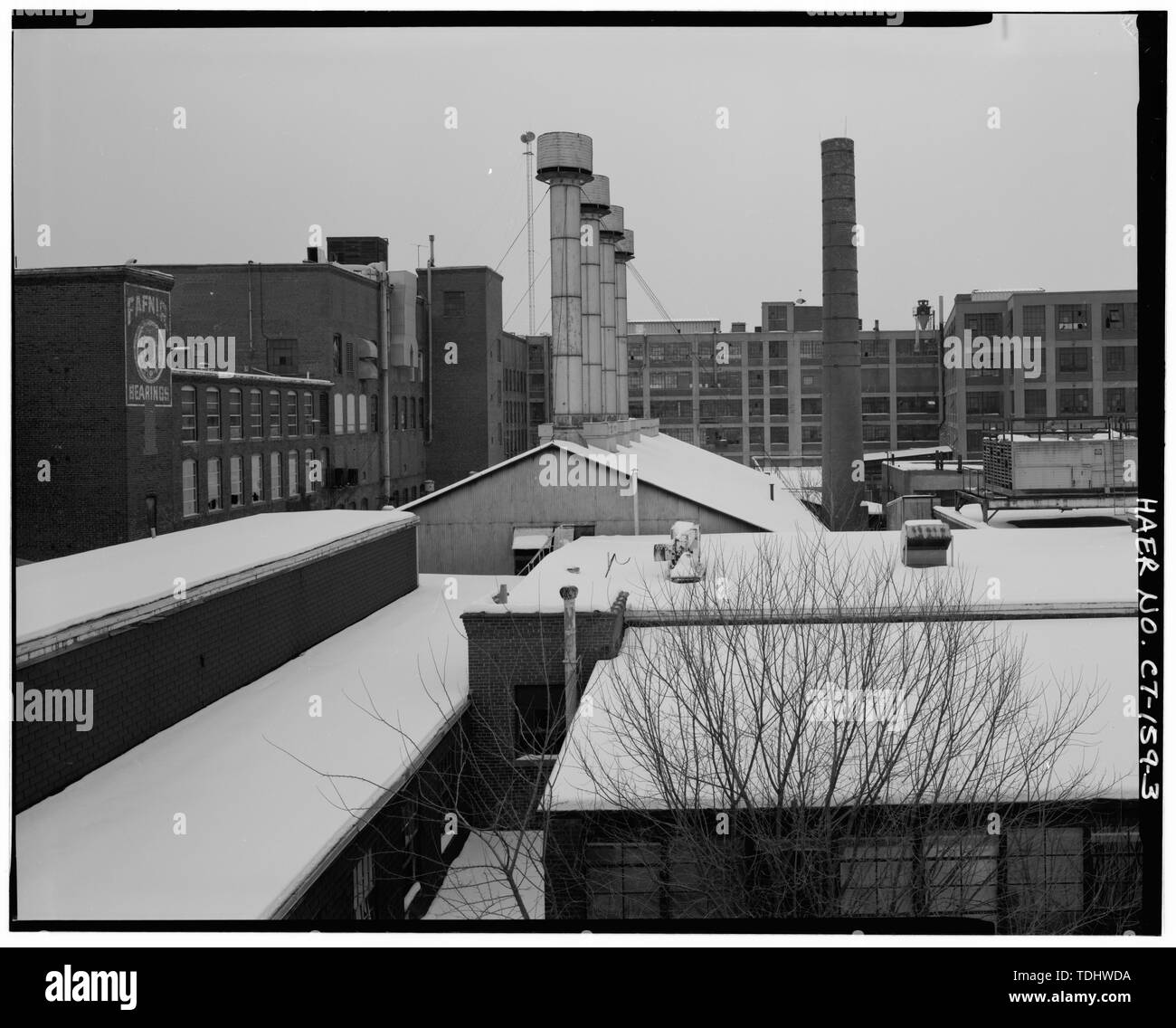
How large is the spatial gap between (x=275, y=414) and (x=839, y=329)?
17.9m

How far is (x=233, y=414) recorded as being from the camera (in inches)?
1385

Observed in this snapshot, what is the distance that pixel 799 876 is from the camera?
29.7 feet

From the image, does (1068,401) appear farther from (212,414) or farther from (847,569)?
(847,569)

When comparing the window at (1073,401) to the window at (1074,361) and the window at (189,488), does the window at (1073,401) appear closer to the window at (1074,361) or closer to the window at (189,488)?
the window at (1074,361)

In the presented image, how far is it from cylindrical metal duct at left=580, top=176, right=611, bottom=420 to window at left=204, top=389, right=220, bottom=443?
37.0 ft

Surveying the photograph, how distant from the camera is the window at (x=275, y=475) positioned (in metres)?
A: 37.4

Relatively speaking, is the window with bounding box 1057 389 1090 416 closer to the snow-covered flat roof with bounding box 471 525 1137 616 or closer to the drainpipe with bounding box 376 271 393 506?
the drainpipe with bounding box 376 271 393 506

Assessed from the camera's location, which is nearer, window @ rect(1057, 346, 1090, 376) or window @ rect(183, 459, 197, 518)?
window @ rect(183, 459, 197, 518)

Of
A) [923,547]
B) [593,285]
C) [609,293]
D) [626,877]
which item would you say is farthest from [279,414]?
[626,877]

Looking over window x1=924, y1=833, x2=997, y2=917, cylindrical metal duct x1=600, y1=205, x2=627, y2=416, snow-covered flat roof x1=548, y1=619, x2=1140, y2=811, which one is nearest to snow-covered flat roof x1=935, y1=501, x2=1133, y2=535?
snow-covered flat roof x1=548, y1=619, x2=1140, y2=811

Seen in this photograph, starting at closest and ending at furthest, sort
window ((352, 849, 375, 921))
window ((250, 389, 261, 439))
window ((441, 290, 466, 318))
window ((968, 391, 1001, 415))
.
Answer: window ((352, 849, 375, 921)) < window ((250, 389, 261, 439)) < window ((441, 290, 466, 318)) < window ((968, 391, 1001, 415))

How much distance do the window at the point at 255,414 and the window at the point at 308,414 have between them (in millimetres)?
3785

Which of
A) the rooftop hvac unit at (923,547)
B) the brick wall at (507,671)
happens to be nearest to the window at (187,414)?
the brick wall at (507,671)

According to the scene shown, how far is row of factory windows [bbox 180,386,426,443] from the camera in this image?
33062 mm
